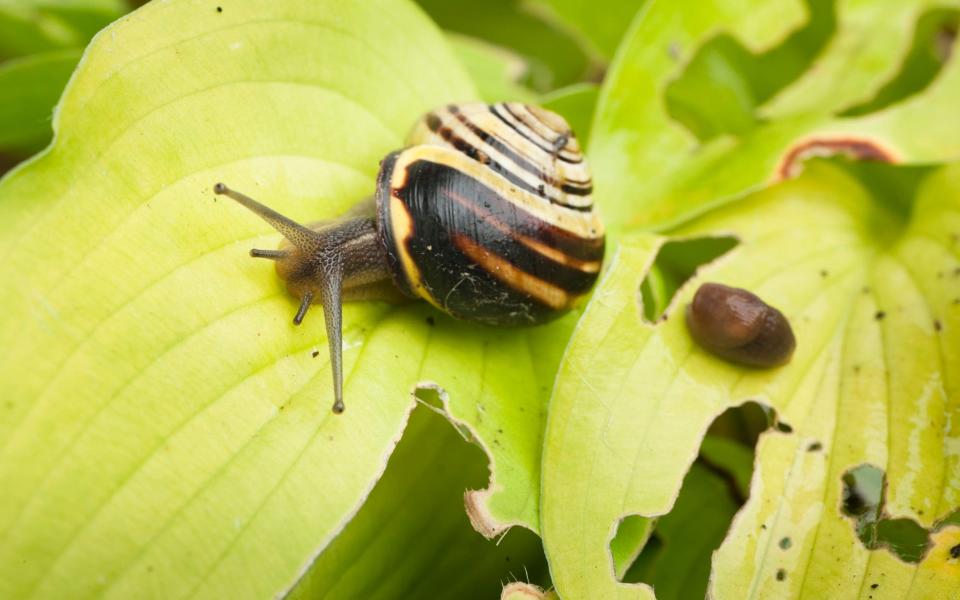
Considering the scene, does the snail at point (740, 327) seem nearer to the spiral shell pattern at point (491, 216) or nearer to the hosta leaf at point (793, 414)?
the hosta leaf at point (793, 414)

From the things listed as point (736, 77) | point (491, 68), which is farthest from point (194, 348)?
point (736, 77)

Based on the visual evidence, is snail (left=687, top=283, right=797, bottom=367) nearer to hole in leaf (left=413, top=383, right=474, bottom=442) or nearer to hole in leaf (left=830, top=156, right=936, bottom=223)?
hole in leaf (left=413, top=383, right=474, bottom=442)

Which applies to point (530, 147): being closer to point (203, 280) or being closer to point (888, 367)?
point (203, 280)

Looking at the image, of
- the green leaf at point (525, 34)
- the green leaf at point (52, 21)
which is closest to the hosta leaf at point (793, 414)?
the green leaf at point (525, 34)

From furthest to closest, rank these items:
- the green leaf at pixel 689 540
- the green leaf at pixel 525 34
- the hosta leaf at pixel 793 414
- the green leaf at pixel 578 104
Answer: the green leaf at pixel 525 34 < the green leaf at pixel 578 104 < the green leaf at pixel 689 540 < the hosta leaf at pixel 793 414

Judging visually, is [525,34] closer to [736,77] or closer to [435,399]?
[736,77]

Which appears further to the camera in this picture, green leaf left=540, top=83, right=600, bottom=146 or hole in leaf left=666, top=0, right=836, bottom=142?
hole in leaf left=666, top=0, right=836, bottom=142

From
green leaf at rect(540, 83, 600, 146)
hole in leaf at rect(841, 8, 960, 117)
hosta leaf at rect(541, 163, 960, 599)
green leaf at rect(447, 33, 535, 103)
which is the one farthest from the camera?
green leaf at rect(447, 33, 535, 103)

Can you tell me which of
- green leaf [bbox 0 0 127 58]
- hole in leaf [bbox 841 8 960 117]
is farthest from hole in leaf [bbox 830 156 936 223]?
green leaf [bbox 0 0 127 58]
